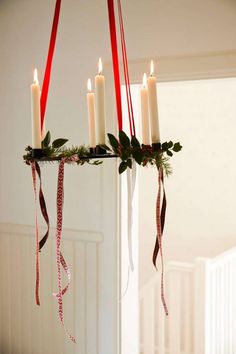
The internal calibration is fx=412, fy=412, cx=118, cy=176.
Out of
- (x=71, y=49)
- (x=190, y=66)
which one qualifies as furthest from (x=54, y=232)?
(x=190, y=66)

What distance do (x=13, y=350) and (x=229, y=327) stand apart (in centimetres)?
189

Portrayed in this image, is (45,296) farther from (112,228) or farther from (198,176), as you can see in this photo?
(198,176)

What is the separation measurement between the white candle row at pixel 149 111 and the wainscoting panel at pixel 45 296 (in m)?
1.36

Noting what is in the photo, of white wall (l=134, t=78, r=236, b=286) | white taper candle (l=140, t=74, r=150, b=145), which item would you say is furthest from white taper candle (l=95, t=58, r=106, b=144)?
white wall (l=134, t=78, r=236, b=286)

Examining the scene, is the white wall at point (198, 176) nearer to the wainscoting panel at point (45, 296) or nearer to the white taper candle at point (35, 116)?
the wainscoting panel at point (45, 296)

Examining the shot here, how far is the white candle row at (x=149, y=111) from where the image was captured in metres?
1.03

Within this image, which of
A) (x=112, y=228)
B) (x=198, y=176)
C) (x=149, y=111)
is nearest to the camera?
(x=149, y=111)

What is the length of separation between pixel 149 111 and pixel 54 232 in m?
1.58

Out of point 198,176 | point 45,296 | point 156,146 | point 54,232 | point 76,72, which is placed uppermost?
point 76,72

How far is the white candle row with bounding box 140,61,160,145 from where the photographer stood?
3.37 feet

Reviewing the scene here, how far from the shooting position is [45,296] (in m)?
2.52

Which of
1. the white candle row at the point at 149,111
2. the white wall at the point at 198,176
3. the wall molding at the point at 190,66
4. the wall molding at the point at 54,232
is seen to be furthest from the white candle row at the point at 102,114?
the white wall at the point at 198,176

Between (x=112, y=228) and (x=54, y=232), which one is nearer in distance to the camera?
(x=112, y=228)

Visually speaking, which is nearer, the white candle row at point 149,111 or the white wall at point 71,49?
the white candle row at point 149,111
